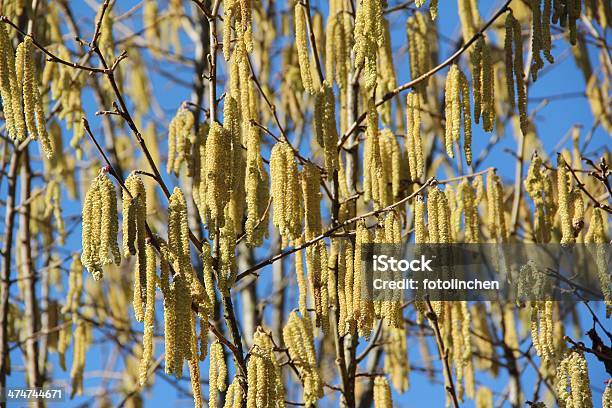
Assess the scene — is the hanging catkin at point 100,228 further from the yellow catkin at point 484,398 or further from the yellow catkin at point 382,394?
the yellow catkin at point 484,398

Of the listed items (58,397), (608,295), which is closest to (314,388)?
(608,295)

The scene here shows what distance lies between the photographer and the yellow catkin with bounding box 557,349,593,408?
244 centimetres

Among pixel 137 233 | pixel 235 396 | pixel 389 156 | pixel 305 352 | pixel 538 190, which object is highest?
pixel 389 156

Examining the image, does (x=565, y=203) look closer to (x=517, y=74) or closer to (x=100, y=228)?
(x=517, y=74)

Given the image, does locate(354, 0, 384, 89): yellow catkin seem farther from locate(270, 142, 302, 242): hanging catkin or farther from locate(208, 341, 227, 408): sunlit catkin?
locate(208, 341, 227, 408): sunlit catkin

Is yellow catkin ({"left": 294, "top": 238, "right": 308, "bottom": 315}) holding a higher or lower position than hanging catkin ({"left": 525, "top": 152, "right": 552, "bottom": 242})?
lower

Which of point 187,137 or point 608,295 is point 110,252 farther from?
point 608,295

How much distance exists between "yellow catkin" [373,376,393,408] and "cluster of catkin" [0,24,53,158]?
4.03ft

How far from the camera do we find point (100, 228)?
219cm

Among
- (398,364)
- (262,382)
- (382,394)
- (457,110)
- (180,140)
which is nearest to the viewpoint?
(262,382)

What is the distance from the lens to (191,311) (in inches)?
92.3

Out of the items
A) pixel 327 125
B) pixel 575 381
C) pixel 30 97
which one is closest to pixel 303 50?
pixel 327 125

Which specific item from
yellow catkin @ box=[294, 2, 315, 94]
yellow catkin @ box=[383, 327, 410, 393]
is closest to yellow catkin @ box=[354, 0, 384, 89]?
yellow catkin @ box=[294, 2, 315, 94]

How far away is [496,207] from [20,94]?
1441 mm
